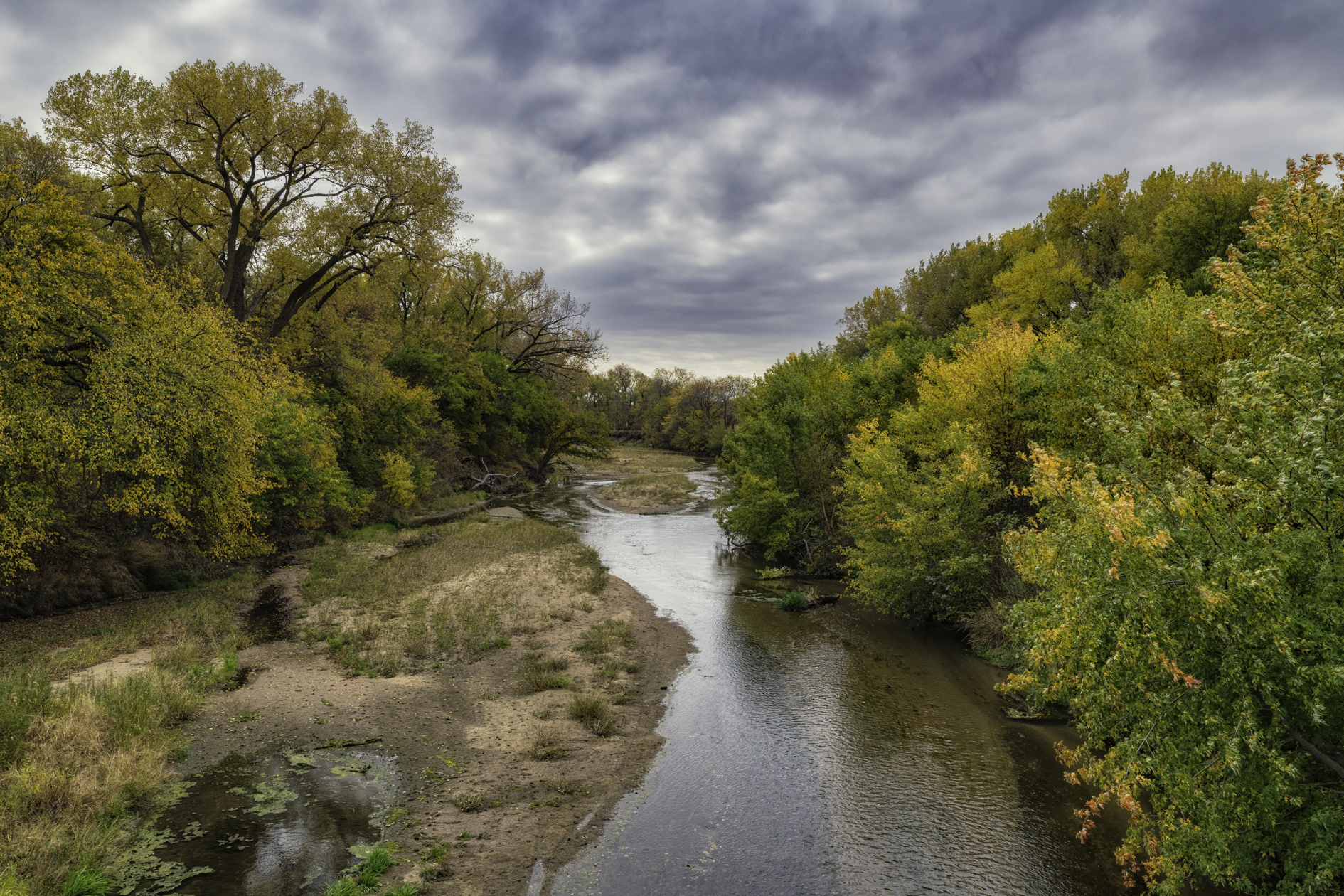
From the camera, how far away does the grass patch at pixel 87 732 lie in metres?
7.60

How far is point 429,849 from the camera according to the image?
903 cm

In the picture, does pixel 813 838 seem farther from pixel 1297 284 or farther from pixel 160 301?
pixel 160 301

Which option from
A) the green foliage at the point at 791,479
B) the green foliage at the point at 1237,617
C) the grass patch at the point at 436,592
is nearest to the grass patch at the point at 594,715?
the grass patch at the point at 436,592

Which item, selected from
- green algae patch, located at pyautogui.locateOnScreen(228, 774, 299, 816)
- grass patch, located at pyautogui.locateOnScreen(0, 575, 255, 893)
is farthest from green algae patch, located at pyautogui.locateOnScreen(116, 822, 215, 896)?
green algae patch, located at pyautogui.locateOnScreen(228, 774, 299, 816)

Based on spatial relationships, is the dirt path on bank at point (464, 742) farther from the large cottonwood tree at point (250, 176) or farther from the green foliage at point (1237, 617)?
the large cottonwood tree at point (250, 176)

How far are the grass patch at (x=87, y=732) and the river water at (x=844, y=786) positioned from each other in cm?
604

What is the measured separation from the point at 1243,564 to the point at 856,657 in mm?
13702

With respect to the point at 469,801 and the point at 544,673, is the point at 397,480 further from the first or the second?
the point at 469,801

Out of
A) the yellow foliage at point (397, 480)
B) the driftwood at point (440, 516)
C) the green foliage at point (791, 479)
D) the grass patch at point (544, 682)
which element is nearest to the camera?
the grass patch at point (544, 682)

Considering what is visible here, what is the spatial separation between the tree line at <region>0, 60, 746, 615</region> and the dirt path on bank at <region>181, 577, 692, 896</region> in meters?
6.51

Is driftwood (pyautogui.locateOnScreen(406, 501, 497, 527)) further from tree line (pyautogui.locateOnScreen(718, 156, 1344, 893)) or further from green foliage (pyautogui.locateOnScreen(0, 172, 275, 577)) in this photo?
tree line (pyautogui.locateOnScreen(718, 156, 1344, 893))

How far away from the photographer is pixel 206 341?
58.0 ft

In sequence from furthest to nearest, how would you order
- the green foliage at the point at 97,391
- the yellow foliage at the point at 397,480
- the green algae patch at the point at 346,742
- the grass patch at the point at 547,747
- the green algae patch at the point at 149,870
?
the yellow foliage at the point at 397,480 → the green foliage at the point at 97,391 → the grass patch at the point at 547,747 → the green algae patch at the point at 346,742 → the green algae patch at the point at 149,870

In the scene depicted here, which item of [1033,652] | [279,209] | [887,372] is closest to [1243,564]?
[1033,652]
